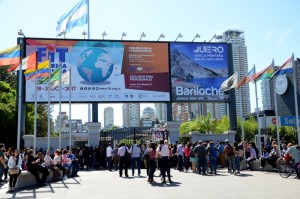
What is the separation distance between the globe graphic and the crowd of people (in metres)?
5.95

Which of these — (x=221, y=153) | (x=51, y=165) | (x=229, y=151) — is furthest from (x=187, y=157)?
(x=51, y=165)

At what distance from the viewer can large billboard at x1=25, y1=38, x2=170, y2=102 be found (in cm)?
2733

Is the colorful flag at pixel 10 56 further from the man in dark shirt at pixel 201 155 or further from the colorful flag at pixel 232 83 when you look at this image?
the colorful flag at pixel 232 83

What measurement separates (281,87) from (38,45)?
137 ft

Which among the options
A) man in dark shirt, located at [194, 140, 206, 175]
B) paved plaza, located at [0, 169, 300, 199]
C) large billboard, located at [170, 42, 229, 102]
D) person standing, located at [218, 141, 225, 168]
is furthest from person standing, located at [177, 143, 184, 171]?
large billboard, located at [170, 42, 229, 102]

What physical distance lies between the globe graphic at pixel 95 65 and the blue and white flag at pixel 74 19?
2.18 metres

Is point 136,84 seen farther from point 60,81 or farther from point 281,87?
point 281,87

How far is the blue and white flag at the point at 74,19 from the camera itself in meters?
27.3

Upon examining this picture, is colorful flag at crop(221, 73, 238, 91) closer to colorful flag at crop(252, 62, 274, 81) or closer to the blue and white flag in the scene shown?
colorful flag at crop(252, 62, 274, 81)

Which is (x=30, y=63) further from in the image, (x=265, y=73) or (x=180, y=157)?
(x=265, y=73)

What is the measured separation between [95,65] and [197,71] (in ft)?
26.9

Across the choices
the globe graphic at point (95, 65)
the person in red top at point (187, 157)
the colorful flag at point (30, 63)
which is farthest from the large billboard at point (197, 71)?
the colorful flag at point (30, 63)

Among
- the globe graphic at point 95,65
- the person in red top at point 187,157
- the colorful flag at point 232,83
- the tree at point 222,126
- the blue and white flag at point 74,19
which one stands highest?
the blue and white flag at point 74,19

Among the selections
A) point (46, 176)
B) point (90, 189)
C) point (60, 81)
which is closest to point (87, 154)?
point (60, 81)
